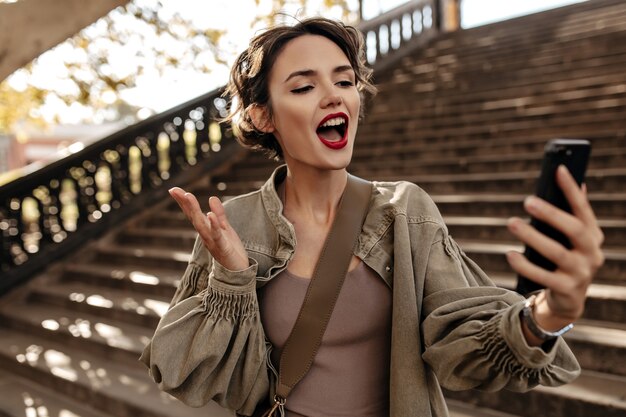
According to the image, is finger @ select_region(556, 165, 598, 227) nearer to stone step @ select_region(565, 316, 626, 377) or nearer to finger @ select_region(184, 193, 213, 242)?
finger @ select_region(184, 193, 213, 242)

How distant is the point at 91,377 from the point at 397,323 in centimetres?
353

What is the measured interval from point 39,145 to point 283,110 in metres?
35.2

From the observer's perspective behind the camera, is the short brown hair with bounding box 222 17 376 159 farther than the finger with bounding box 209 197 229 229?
Yes

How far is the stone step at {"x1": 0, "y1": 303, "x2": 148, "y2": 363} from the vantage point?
4.36 meters

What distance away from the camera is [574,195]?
2.85 ft

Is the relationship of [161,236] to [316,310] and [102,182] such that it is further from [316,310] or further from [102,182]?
[316,310]

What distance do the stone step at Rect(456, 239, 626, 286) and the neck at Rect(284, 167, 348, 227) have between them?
2.59 meters

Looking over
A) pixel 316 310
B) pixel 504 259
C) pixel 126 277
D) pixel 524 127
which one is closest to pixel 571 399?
pixel 504 259

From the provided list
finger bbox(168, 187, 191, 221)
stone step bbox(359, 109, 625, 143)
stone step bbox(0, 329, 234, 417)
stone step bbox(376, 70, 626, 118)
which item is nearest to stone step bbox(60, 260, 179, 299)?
stone step bbox(0, 329, 234, 417)

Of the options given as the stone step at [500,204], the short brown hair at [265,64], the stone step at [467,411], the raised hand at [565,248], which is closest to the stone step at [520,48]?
the stone step at [500,204]

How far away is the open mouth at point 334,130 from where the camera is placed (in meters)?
1.47

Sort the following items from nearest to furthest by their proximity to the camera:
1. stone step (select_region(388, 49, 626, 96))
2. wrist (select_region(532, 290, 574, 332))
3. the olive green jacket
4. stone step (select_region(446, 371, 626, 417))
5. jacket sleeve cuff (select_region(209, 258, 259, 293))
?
wrist (select_region(532, 290, 574, 332)) → the olive green jacket → jacket sleeve cuff (select_region(209, 258, 259, 293)) → stone step (select_region(446, 371, 626, 417)) → stone step (select_region(388, 49, 626, 96))

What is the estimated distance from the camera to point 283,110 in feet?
4.96

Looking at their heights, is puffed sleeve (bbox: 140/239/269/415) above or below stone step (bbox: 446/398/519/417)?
above
